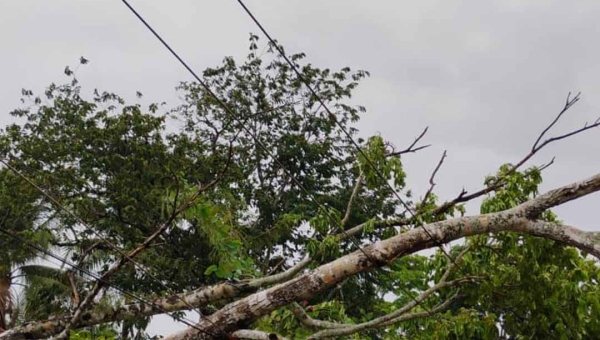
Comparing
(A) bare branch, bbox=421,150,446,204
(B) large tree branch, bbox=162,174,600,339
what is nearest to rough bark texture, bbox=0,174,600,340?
(B) large tree branch, bbox=162,174,600,339

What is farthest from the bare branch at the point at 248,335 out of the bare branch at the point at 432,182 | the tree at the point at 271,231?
the bare branch at the point at 432,182

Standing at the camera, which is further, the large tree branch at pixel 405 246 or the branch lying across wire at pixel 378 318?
the branch lying across wire at pixel 378 318

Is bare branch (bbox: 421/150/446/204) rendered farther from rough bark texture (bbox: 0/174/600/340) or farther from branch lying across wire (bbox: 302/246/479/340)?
rough bark texture (bbox: 0/174/600/340)

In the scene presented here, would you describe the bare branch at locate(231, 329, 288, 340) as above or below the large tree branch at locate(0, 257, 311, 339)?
below

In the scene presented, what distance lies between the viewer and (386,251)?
4.27m

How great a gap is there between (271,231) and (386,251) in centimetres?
651

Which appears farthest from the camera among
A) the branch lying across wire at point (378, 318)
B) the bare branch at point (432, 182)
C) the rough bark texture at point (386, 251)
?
the bare branch at point (432, 182)

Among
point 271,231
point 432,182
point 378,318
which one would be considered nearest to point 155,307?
point 378,318

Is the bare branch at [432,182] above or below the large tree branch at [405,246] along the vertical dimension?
above

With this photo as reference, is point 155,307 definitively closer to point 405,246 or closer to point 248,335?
point 248,335

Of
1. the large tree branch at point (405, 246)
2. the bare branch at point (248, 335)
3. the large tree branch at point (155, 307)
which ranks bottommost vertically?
the bare branch at point (248, 335)

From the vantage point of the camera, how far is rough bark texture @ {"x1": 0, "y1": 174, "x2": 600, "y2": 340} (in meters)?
4.17

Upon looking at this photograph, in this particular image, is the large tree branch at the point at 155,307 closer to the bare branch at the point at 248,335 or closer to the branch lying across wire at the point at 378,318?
the bare branch at the point at 248,335

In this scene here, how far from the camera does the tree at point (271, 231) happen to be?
4.35 m
